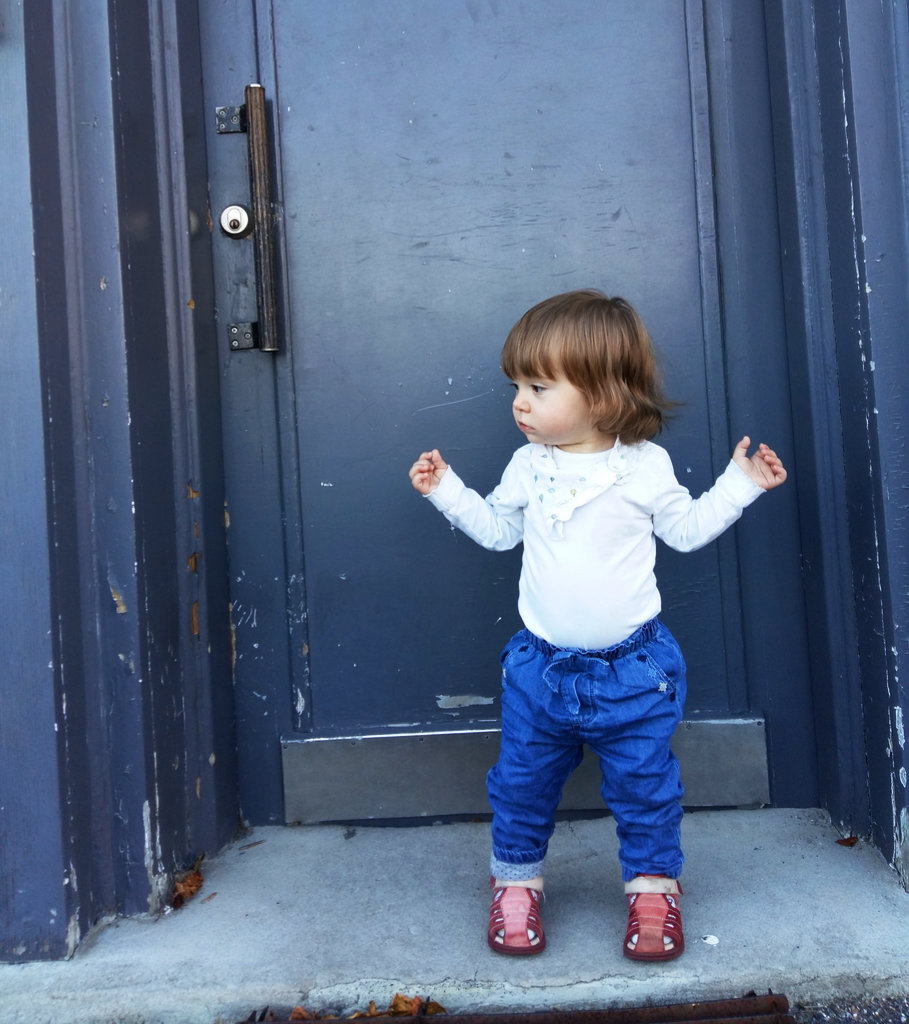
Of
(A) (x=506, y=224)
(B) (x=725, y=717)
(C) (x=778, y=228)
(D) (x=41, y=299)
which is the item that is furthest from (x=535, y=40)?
(B) (x=725, y=717)

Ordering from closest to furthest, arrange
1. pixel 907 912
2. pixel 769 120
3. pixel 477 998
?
pixel 477 998, pixel 907 912, pixel 769 120

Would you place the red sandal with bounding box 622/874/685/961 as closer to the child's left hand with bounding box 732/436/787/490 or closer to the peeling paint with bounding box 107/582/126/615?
the child's left hand with bounding box 732/436/787/490

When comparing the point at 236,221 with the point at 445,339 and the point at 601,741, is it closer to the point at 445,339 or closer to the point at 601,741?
the point at 445,339

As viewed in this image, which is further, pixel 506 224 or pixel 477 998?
pixel 506 224

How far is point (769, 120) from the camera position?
2.18m

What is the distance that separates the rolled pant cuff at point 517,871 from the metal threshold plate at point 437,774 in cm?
38

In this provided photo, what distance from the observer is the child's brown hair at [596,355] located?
174 centimetres

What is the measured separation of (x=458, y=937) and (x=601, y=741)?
1.57 ft

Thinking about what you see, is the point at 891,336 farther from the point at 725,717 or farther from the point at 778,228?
the point at 725,717

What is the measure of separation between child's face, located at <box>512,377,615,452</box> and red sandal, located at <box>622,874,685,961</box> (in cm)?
88

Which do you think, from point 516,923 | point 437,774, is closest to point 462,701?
point 437,774

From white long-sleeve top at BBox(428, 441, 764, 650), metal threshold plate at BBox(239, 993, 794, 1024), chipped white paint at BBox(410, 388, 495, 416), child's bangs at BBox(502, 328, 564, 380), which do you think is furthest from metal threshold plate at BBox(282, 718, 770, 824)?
child's bangs at BBox(502, 328, 564, 380)

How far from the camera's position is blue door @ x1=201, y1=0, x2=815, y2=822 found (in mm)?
2191

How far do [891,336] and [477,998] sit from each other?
4.97 ft
